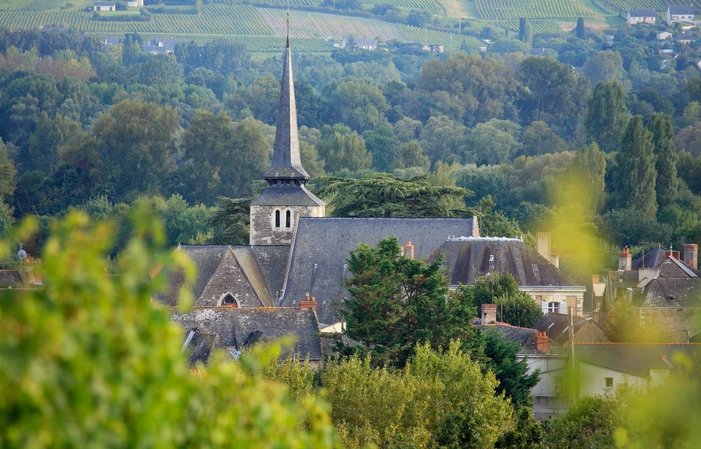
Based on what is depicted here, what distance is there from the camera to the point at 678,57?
164 metres

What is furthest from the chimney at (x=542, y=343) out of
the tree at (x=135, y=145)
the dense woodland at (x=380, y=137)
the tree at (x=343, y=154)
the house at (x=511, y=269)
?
the tree at (x=343, y=154)

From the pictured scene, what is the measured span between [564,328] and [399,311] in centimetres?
651

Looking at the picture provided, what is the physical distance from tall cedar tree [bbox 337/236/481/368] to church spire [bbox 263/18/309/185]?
15.5 m

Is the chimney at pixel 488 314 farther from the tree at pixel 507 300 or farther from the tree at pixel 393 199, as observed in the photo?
the tree at pixel 393 199

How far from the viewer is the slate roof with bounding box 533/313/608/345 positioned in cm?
3847

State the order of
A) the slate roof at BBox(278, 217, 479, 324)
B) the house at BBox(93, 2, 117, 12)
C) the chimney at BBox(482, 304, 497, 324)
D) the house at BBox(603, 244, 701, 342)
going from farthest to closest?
the house at BBox(93, 2, 117, 12) → the slate roof at BBox(278, 217, 479, 324) → the house at BBox(603, 244, 701, 342) → the chimney at BBox(482, 304, 497, 324)

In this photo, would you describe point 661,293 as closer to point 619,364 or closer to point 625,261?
point 625,261

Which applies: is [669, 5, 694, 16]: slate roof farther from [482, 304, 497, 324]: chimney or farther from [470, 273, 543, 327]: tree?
[482, 304, 497, 324]: chimney

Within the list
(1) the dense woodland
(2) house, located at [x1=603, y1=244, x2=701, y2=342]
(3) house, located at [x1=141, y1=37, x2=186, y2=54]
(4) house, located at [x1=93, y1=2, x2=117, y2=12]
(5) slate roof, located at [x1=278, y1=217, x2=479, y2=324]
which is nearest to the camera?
(2) house, located at [x1=603, y1=244, x2=701, y2=342]

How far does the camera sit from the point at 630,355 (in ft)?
109

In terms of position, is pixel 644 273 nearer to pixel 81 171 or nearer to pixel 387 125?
pixel 81 171

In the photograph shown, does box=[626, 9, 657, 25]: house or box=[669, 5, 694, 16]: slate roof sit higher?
box=[669, 5, 694, 16]: slate roof

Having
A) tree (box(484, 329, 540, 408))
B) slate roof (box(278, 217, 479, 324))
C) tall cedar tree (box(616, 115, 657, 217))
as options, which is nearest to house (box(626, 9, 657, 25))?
tall cedar tree (box(616, 115, 657, 217))

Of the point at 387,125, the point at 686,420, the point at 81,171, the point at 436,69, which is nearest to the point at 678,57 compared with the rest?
the point at 436,69
